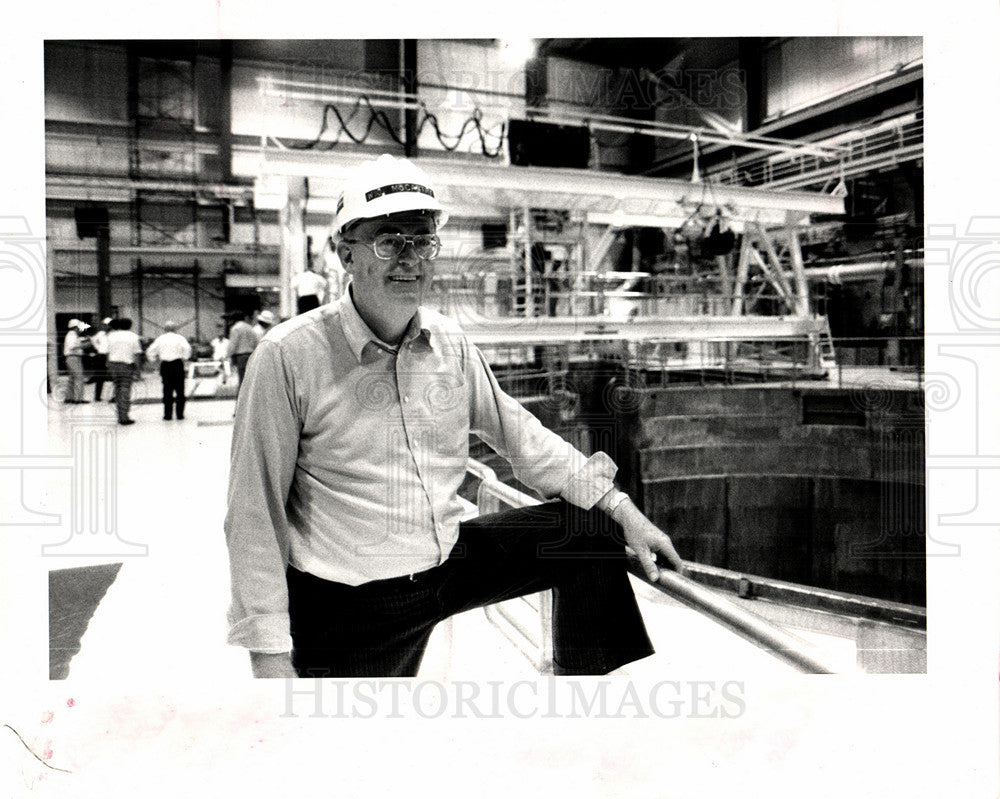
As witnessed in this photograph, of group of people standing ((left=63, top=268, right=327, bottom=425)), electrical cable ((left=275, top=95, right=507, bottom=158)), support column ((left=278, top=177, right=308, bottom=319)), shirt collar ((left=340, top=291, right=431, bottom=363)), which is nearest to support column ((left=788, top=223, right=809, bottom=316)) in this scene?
electrical cable ((left=275, top=95, right=507, bottom=158))

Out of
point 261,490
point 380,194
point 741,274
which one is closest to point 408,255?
point 380,194

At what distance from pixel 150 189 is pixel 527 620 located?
1649mm

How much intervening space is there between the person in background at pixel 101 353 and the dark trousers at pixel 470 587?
0.86 metres

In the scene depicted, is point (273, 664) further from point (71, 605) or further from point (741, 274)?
point (741, 274)

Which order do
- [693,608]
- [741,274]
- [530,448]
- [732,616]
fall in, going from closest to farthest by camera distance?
[732,616] → [693,608] → [530,448] → [741,274]

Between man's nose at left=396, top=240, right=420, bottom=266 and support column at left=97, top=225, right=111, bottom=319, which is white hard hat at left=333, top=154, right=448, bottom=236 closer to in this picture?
man's nose at left=396, top=240, right=420, bottom=266

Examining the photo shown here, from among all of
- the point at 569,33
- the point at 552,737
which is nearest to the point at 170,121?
the point at 569,33

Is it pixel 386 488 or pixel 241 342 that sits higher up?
pixel 241 342

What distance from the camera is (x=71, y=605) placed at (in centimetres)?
187

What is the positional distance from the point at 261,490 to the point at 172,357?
675 mm

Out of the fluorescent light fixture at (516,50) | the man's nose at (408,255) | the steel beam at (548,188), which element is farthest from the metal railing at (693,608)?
the fluorescent light fixture at (516,50)

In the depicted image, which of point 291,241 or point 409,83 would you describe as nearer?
point 409,83

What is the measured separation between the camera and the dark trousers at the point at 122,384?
1801mm

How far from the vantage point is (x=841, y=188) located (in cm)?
227
